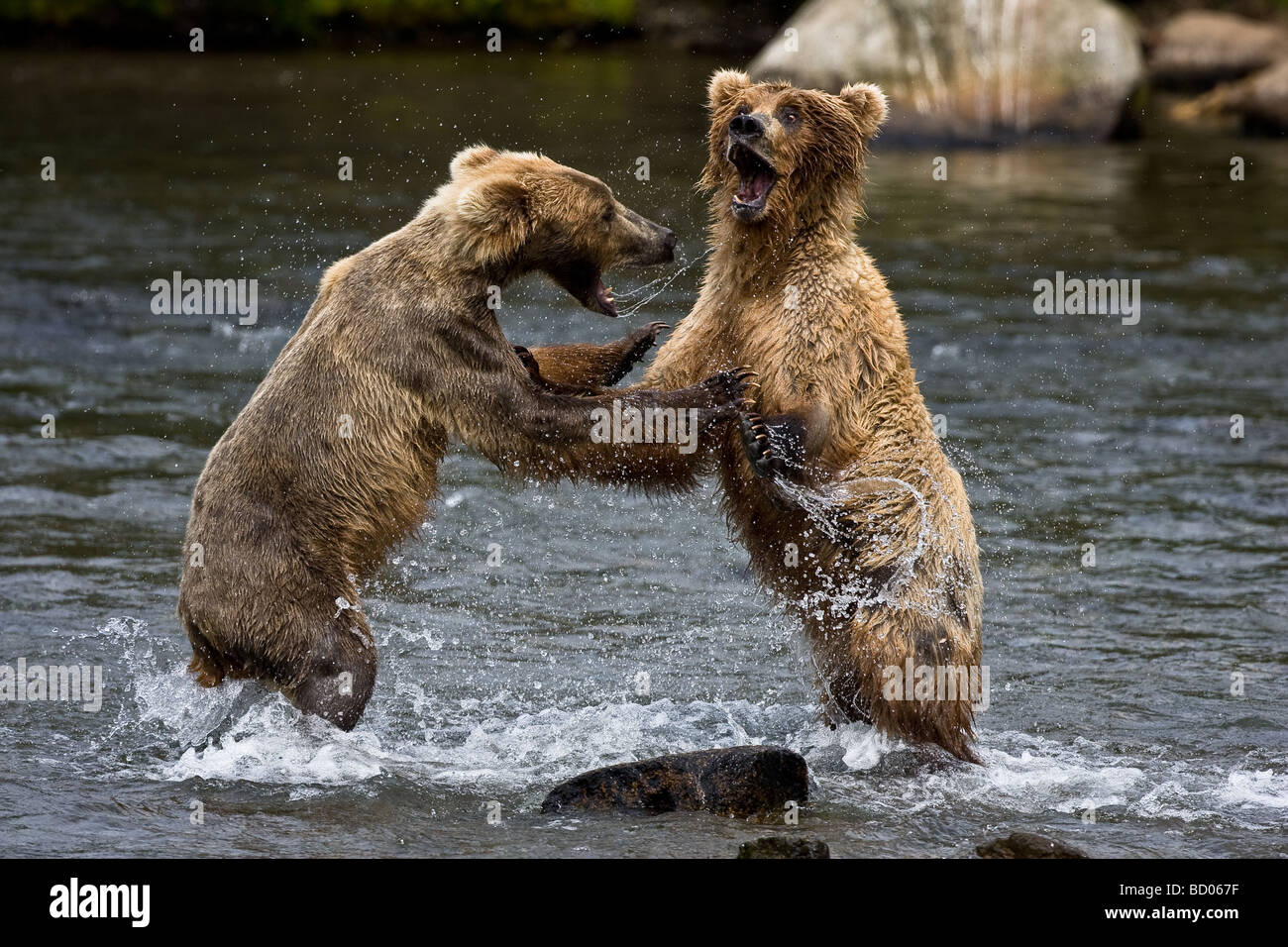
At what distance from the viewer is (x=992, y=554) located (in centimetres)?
963

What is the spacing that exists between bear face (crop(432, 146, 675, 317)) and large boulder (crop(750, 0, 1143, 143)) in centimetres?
1515

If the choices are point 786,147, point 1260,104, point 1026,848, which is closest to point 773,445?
point 786,147

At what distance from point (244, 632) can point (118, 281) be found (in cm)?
1003

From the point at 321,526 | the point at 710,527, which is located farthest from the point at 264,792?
the point at 710,527

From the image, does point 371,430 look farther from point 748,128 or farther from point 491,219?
point 748,128

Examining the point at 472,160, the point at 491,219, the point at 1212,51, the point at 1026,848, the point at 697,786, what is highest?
the point at 1212,51

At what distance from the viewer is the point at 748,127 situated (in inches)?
267

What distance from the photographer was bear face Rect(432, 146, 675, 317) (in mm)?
6668

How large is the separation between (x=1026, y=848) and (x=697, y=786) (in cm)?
123

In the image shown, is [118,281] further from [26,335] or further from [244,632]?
[244,632]

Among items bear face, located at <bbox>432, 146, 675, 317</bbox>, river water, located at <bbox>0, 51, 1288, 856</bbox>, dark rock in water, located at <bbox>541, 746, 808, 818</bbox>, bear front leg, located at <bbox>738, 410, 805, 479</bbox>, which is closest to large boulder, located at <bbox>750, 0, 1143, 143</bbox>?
river water, located at <bbox>0, 51, 1288, 856</bbox>

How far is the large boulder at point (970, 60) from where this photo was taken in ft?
71.8

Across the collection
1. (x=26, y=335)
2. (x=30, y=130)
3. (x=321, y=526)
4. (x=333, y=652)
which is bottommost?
(x=333, y=652)

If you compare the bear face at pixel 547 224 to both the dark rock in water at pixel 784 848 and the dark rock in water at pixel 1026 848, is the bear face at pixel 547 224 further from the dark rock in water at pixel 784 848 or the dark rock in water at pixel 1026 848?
the dark rock in water at pixel 1026 848
